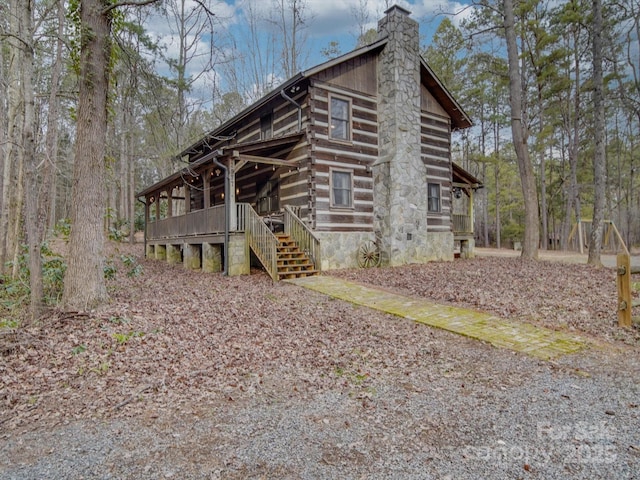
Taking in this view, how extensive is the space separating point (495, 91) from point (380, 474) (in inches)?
1107

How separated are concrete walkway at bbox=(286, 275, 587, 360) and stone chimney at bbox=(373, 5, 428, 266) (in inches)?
181

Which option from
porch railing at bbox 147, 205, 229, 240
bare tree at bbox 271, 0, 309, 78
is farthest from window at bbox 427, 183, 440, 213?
bare tree at bbox 271, 0, 309, 78

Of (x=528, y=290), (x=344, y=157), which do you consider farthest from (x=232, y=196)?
(x=528, y=290)

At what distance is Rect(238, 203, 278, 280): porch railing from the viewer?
1030cm

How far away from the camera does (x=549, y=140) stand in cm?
2417

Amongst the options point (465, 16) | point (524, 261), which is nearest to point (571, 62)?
point (465, 16)

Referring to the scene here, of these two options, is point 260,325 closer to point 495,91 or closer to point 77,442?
point 77,442

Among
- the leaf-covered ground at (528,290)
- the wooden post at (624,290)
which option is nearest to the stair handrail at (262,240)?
the leaf-covered ground at (528,290)

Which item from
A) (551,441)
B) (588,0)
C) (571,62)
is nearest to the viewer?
(551,441)

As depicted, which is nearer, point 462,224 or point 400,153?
point 400,153

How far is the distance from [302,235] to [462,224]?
388 inches

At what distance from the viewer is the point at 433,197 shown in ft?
50.6

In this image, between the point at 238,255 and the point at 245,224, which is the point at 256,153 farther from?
the point at 238,255

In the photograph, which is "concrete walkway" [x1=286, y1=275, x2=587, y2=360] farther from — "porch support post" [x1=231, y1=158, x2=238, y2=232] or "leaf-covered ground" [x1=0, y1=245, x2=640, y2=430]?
"porch support post" [x1=231, y1=158, x2=238, y2=232]
